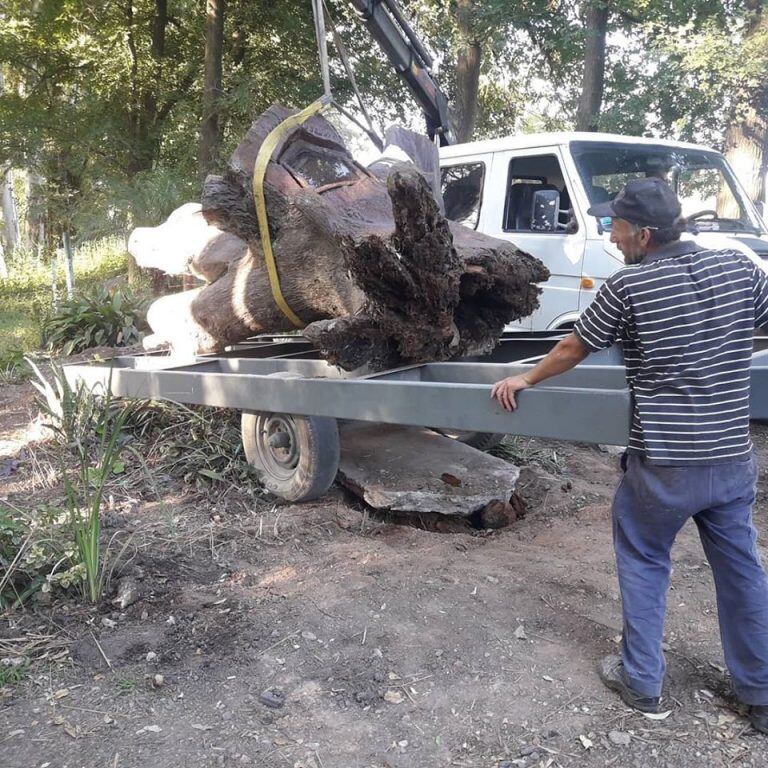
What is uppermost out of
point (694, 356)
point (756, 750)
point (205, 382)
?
point (694, 356)

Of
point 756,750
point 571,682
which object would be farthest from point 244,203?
point 756,750

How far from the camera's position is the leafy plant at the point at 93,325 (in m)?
9.01

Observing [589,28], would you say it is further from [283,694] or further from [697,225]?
[283,694]

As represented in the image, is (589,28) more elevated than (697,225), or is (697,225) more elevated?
(589,28)

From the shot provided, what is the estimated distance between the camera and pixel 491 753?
2.37 metres

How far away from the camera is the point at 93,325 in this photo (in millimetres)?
9086

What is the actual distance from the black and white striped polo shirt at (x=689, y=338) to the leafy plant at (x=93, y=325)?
763 cm

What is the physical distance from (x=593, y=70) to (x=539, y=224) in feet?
31.0

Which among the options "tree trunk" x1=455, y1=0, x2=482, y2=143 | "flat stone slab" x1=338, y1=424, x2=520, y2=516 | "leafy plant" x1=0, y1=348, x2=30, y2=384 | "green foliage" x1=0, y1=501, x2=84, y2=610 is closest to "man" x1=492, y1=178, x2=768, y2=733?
"flat stone slab" x1=338, y1=424, x2=520, y2=516

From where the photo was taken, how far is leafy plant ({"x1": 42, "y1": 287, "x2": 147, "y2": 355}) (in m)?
9.01

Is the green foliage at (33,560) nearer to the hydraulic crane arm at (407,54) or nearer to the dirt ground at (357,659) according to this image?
the dirt ground at (357,659)

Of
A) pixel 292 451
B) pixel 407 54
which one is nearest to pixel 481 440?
pixel 292 451

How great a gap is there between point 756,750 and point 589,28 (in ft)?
47.1

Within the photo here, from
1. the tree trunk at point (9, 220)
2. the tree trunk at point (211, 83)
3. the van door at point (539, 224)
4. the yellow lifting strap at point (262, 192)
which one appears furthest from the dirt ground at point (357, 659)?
the tree trunk at point (9, 220)
